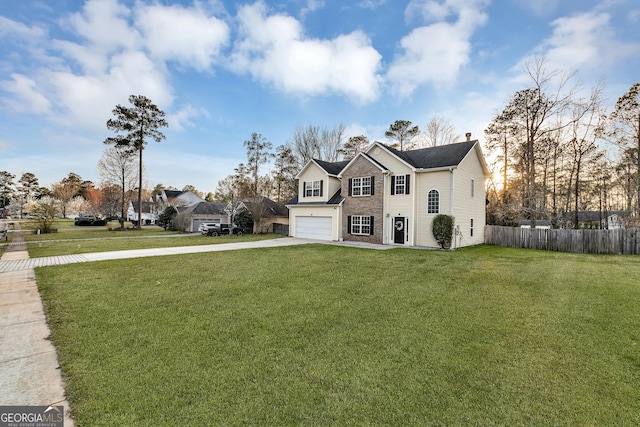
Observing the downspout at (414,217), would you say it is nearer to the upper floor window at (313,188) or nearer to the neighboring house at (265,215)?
the upper floor window at (313,188)

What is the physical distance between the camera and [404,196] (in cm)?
1783

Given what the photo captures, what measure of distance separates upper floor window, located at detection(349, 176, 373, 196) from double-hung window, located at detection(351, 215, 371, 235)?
169 centimetres

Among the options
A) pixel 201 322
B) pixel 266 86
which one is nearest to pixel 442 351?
pixel 201 322

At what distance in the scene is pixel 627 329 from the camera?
4.65 metres

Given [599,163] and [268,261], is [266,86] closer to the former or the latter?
[268,261]

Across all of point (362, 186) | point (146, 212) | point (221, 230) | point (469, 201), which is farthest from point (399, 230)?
point (146, 212)

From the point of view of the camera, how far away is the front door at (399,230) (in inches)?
703

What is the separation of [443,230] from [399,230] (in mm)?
2784

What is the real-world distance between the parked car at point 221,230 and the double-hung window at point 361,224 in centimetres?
1267

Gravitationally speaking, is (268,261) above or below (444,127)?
below

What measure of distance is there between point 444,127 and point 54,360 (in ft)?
107

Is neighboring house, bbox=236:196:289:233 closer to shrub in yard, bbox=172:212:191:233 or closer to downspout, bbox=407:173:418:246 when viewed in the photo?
shrub in yard, bbox=172:212:191:233

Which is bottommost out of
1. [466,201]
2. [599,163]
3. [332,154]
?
[466,201]

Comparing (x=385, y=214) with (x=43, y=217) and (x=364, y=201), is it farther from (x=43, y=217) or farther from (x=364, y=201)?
(x=43, y=217)
